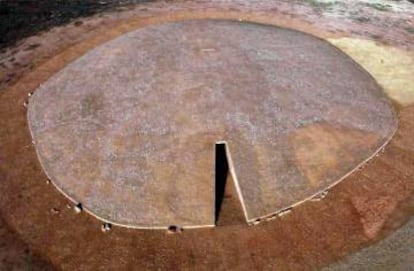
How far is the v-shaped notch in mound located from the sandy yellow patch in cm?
202

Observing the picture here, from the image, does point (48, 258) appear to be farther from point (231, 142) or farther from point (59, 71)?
point (59, 71)

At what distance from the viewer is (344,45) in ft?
109

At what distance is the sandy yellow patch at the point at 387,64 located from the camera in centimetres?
2777

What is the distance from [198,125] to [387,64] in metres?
17.1

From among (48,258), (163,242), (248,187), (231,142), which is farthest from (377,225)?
(48,258)

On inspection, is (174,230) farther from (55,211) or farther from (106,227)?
(55,211)

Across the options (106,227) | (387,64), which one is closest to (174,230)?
(106,227)

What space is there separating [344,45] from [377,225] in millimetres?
18147

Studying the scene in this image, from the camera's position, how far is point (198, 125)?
824 inches

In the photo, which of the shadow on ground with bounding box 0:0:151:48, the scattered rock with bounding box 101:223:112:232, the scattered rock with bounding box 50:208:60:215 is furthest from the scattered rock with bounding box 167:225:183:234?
the shadow on ground with bounding box 0:0:151:48

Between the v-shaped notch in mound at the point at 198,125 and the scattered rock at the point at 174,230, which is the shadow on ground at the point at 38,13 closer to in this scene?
the v-shaped notch in mound at the point at 198,125

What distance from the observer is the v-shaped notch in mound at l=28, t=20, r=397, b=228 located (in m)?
19.5

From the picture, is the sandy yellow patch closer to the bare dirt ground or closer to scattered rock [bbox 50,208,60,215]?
the bare dirt ground

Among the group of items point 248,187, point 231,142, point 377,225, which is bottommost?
point 377,225
